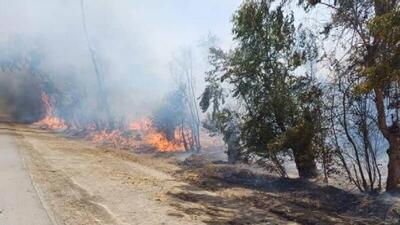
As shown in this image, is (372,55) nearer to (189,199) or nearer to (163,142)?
(189,199)

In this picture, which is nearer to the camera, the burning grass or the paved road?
the paved road

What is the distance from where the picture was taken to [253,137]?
1783cm

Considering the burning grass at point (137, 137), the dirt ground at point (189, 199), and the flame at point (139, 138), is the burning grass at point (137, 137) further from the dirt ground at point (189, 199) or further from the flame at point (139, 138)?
the dirt ground at point (189, 199)

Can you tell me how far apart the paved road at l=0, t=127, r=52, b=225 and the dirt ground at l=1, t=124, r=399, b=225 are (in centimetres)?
28

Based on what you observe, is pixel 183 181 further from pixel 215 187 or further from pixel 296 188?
pixel 296 188

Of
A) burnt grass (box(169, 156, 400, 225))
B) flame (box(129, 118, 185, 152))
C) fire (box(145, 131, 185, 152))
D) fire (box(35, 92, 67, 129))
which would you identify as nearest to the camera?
burnt grass (box(169, 156, 400, 225))

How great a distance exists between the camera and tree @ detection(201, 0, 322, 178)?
51.0ft

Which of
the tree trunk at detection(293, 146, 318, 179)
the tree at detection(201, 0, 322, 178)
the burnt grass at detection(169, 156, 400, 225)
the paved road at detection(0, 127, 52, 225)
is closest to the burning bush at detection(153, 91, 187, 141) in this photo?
the tree at detection(201, 0, 322, 178)

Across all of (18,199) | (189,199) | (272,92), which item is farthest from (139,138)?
(18,199)

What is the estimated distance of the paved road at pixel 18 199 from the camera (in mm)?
8770

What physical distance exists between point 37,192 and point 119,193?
2325mm

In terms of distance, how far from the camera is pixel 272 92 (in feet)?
56.5

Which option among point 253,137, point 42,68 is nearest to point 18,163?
point 253,137

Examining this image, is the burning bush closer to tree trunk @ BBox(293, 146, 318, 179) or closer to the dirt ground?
the dirt ground
